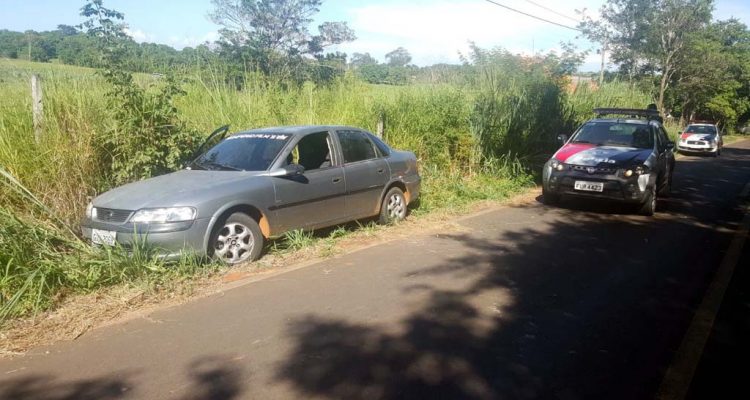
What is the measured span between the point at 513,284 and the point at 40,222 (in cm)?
506

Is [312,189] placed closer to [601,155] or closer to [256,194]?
[256,194]

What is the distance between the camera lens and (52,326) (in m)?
4.15

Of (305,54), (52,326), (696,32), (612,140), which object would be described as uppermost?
(696,32)

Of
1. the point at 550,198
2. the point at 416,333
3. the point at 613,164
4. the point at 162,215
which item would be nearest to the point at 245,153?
the point at 162,215

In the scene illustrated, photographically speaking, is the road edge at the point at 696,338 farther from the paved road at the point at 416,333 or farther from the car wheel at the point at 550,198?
the car wheel at the point at 550,198

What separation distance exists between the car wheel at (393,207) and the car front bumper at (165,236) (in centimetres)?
300


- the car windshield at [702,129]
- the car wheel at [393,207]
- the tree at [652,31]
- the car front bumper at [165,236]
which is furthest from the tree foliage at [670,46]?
the car front bumper at [165,236]

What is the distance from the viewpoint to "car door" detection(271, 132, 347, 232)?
6125mm

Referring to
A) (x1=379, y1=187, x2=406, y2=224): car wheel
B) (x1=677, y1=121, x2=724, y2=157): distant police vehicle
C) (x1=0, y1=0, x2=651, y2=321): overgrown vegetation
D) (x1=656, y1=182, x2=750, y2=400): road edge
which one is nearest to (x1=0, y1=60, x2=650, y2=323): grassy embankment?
(x1=0, y1=0, x2=651, y2=321): overgrown vegetation

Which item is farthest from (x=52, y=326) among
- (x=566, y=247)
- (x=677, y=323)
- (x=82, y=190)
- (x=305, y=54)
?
(x=305, y=54)

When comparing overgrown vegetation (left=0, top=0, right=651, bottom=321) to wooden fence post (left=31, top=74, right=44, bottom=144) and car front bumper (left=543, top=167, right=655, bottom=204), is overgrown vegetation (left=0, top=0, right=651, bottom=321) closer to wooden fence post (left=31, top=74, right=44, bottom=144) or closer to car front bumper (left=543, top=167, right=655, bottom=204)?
wooden fence post (left=31, top=74, right=44, bottom=144)

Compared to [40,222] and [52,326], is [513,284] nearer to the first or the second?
[52,326]

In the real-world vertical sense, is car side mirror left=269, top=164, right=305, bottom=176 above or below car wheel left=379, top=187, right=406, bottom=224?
above

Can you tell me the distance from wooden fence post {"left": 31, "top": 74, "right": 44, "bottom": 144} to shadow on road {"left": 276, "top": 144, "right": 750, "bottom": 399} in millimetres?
4807
